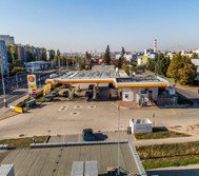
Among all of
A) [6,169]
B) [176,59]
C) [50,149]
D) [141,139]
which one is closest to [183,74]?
[176,59]

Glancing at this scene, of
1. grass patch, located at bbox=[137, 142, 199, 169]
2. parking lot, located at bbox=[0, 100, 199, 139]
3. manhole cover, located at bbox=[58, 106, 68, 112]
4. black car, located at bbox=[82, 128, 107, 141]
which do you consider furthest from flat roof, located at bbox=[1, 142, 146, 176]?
manhole cover, located at bbox=[58, 106, 68, 112]

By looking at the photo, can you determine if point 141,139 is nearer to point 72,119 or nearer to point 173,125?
point 173,125

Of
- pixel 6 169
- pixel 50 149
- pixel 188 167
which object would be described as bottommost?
pixel 188 167

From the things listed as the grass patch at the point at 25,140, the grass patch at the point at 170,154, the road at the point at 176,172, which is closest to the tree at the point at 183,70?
the grass patch at the point at 170,154

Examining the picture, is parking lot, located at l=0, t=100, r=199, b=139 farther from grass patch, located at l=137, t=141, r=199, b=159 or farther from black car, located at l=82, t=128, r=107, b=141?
grass patch, located at l=137, t=141, r=199, b=159

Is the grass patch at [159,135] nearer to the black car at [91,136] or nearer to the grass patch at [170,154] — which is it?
the grass patch at [170,154]
